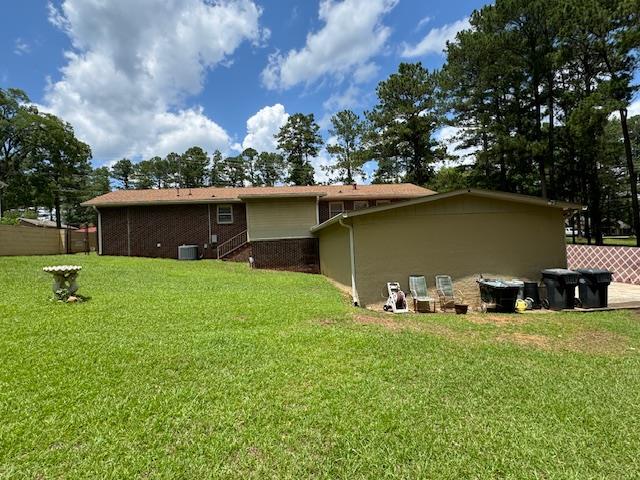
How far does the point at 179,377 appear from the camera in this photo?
3809mm

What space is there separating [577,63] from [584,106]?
645cm

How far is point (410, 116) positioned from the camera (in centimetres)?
3023

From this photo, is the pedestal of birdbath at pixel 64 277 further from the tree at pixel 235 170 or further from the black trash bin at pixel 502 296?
the tree at pixel 235 170

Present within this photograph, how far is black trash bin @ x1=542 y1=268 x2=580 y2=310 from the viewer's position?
913cm

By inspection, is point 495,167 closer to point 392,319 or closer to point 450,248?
point 450,248

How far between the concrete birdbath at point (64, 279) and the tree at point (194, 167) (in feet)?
154

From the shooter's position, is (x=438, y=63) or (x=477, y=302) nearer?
(x=477, y=302)

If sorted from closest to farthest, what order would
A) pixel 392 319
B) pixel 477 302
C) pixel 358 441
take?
pixel 358 441, pixel 392 319, pixel 477 302

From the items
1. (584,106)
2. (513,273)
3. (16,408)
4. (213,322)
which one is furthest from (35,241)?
(584,106)

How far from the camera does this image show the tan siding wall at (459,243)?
9.74 metres

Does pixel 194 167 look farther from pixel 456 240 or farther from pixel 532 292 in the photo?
pixel 532 292

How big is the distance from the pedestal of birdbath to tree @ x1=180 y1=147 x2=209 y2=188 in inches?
1847

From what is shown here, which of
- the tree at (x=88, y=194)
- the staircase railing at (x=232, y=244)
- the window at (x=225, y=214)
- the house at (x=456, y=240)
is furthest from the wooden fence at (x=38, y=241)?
the tree at (x=88, y=194)

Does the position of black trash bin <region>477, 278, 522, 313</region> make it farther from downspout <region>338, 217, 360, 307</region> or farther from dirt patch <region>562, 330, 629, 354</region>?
downspout <region>338, 217, 360, 307</region>
